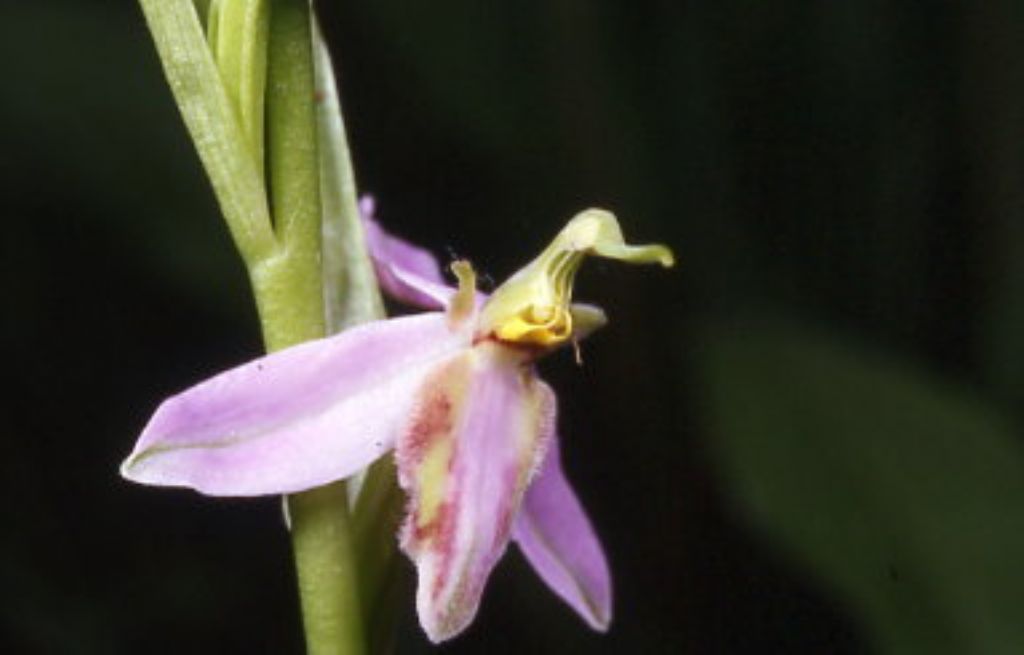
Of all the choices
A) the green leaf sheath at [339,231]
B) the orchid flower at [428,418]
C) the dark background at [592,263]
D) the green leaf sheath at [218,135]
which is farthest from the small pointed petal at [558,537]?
the dark background at [592,263]

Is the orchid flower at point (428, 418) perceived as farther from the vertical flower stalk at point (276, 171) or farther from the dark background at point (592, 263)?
the dark background at point (592, 263)

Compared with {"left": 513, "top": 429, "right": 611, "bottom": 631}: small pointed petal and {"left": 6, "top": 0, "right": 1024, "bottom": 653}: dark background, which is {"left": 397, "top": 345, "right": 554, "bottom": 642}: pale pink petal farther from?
{"left": 6, "top": 0, "right": 1024, "bottom": 653}: dark background

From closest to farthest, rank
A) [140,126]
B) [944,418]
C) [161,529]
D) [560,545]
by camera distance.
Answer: [560,545]
[944,418]
[140,126]
[161,529]

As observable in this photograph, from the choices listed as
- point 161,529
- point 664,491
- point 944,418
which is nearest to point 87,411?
point 161,529

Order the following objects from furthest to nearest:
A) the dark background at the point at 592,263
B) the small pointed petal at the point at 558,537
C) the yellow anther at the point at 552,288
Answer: the dark background at the point at 592,263, the small pointed petal at the point at 558,537, the yellow anther at the point at 552,288

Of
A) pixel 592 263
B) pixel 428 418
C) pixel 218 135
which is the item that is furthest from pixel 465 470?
pixel 592 263

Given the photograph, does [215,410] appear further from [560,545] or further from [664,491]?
[664,491]

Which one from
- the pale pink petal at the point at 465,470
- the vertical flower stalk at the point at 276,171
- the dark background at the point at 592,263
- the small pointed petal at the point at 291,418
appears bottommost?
the dark background at the point at 592,263
